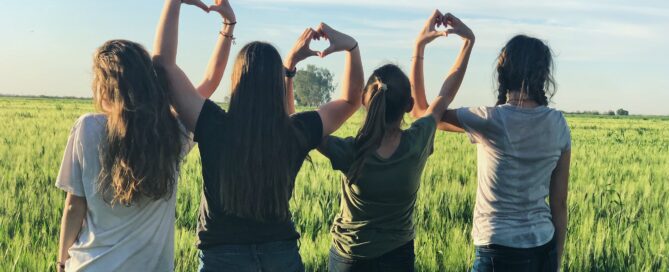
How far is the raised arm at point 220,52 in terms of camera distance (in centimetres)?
263

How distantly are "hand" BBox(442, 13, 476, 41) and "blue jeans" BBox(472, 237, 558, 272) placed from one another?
96 centimetres

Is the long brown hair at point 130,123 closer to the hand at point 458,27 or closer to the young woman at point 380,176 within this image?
the young woman at point 380,176

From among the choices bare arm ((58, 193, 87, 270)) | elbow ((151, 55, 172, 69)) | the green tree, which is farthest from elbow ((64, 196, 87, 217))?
the green tree

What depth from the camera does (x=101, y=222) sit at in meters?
2.16

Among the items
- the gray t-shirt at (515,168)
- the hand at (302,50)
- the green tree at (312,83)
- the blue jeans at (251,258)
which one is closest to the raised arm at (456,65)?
the gray t-shirt at (515,168)

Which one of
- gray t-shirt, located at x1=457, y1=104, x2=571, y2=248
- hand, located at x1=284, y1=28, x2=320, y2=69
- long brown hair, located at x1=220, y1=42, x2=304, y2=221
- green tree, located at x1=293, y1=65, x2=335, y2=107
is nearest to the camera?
long brown hair, located at x1=220, y1=42, x2=304, y2=221

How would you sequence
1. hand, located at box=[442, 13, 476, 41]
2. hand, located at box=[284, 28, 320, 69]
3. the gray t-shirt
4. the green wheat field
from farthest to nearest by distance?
the green wheat field
hand, located at box=[442, 13, 476, 41]
hand, located at box=[284, 28, 320, 69]
the gray t-shirt

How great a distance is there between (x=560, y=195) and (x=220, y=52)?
1606 mm

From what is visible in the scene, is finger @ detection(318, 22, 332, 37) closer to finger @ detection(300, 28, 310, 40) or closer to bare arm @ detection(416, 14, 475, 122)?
finger @ detection(300, 28, 310, 40)

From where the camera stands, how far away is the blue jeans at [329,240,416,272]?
93.0 inches

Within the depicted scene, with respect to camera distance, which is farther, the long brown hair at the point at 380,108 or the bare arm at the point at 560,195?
the bare arm at the point at 560,195

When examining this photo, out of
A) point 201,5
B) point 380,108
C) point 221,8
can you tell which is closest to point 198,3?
point 201,5

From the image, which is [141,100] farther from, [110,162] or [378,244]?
[378,244]

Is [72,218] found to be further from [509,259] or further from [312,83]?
[312,83]
